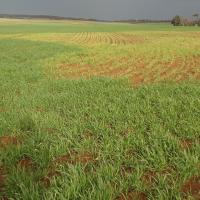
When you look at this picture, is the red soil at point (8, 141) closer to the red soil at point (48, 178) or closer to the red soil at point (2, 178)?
the red soil at point (2, 178)

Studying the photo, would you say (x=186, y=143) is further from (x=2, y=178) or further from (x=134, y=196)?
(x=2, y=178)

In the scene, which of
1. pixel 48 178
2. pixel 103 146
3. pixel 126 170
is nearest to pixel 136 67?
pixel 103 146

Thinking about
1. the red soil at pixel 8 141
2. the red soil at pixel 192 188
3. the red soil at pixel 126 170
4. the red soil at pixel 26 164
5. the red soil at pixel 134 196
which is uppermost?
the red soil at pixel 192 188

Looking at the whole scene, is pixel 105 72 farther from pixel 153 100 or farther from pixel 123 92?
pixel 153 100

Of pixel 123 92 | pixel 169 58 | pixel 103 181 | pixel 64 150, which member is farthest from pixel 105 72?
pixel 103 181

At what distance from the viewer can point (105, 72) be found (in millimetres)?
16766

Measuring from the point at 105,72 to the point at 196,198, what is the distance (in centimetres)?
1313

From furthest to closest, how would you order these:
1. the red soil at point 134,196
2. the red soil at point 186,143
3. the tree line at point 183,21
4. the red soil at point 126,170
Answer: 1. the tree line at point 183,21
2. the red soil at point 186,143
3. the red soil at point 126,170
4. the red soil at point 134,196

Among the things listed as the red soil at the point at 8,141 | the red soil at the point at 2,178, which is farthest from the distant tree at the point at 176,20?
the red soil at the point at 2,178

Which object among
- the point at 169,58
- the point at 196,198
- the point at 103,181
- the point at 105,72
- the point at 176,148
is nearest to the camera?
the point at 196,198

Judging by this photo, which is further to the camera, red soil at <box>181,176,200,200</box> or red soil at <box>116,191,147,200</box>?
red soil at <box>116,191,147,200</box>

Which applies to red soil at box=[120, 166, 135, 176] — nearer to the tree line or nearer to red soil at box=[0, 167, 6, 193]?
red soil at box=[0, 167, 6, 193]

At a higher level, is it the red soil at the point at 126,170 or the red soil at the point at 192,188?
the red soil at the point at 192,188

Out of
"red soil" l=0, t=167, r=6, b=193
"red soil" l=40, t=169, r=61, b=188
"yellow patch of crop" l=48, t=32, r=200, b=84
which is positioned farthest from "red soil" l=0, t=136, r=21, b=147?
"yellow patch of crop" l=48, t=32, r=200, b=84
